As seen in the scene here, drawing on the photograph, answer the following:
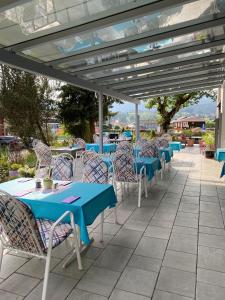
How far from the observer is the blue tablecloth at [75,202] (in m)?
2.21

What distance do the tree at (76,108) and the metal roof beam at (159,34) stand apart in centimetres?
828

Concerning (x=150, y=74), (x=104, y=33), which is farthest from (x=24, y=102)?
(x=104, y=33)

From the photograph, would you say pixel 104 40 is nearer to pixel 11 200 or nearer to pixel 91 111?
pixel 11 200

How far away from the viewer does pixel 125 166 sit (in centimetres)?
430

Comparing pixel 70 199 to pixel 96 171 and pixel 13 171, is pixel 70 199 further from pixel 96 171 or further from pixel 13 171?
pixel 13 171

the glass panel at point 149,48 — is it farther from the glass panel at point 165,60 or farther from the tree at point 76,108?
the tree at point 76,108

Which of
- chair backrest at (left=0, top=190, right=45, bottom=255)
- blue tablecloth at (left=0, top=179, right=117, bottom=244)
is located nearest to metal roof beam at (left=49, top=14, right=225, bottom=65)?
blue tablecloth at (left=0, top=179, right=117, bottom=244)

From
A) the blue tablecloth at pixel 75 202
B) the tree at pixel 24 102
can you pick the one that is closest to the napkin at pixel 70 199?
the blue tablecloth at pixel 75 202

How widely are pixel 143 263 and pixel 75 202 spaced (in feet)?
3.23

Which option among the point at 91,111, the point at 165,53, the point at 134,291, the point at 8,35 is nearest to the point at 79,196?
the point at 134,291

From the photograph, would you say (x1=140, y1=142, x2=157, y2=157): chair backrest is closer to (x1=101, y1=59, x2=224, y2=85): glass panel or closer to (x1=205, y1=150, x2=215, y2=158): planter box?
(x1=101, y1=59, x2=224, y2=85): glass panel

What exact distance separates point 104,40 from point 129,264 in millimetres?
3003

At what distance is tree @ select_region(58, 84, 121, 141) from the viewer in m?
12.2

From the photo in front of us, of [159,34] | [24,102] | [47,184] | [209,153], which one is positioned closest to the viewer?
[47,184]
